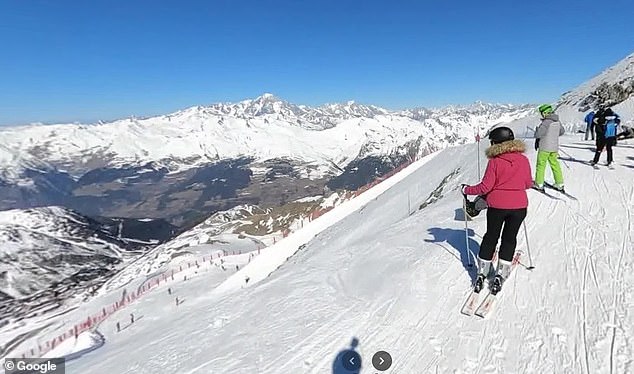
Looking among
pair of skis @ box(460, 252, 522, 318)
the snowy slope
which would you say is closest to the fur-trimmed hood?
pair of skis @ box(460, 252, 522, 318)

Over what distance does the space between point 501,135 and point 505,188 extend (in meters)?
0.93

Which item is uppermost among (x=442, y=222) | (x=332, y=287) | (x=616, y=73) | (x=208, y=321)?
(x=616, y=73)

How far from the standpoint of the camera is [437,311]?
299 inches

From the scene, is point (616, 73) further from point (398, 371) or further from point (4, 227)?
point (4, 227)

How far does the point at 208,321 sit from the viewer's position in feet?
33.5

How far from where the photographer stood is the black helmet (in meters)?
6.75

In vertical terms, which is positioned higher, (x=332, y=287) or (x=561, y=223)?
(x=561, y=223)

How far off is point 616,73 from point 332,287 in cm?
4895

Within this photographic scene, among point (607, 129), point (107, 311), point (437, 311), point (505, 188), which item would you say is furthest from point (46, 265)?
point (505, 188)

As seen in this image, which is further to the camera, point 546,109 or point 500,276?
point 546,109

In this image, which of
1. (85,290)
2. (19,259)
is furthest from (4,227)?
(85,290)

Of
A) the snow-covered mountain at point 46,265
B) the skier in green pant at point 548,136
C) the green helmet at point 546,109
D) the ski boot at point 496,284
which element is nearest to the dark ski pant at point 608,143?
the skier in green pant at point 548,136

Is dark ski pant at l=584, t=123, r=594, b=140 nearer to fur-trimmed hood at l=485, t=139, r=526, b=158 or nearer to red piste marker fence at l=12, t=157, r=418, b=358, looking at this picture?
fur-trimmed hood at l=485, t=139, r=526, b=158

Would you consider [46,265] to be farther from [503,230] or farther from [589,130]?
[503,230]
